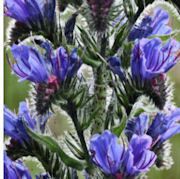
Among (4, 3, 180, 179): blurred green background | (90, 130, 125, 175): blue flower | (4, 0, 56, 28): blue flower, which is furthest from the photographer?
(4, 3, 180, 179): blurred green background

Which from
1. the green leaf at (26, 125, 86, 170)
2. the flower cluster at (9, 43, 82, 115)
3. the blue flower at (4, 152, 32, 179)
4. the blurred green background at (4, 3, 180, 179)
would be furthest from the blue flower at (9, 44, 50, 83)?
the blurred green background at (4, 3, 180, 179)

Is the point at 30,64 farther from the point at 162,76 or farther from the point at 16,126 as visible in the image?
the point at 162,76

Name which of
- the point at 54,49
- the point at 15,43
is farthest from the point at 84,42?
the point at 15,43

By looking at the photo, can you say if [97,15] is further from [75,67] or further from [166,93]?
[166,93]

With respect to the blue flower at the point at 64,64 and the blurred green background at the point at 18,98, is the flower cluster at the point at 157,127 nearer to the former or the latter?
the blue flower at the point at 64,64

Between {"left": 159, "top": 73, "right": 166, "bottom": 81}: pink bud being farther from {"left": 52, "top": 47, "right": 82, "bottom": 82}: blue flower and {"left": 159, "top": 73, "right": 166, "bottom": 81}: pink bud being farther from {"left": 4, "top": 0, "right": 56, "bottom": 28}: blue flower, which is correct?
{"left": 4, "top": 0, "right": 56, "bottom": 28}: blue flower

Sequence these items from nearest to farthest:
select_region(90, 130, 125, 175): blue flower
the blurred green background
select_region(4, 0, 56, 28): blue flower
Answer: select_region(90, 130, 125, 175): blue flower < select_region(4, 0, 56, 28): blue flower < the blurred green background

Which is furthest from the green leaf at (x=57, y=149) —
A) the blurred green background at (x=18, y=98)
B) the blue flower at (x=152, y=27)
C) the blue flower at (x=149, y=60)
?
the blurred green background at (x=18, y=98)
